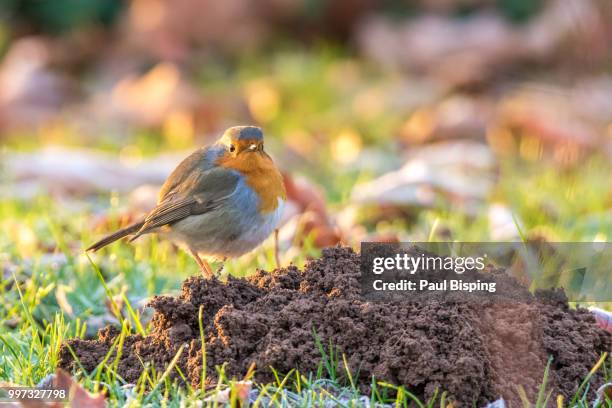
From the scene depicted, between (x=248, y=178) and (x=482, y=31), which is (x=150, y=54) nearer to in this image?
(x=482, y=31)

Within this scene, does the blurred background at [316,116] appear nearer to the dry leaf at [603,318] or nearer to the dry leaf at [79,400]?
the dry leaf at [603,318]

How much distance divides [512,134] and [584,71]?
4.22 feet

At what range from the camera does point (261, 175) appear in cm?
348

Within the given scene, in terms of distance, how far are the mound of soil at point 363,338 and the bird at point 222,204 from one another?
0.71 m

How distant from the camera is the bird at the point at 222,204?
342 cm

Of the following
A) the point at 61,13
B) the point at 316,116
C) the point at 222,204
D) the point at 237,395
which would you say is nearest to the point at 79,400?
the point at 237,395

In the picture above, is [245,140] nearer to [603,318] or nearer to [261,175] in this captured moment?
[261,175]

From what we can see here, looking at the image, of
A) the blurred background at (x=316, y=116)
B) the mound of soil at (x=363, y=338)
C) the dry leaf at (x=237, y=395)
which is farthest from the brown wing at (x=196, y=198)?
the dry leaf at (x=237, y=395)

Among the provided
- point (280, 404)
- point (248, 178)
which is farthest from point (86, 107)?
point (280, 404)

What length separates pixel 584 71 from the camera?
7.04m

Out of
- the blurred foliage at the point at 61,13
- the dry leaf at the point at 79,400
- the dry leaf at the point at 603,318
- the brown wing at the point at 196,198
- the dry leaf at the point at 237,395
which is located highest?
the blurred foliage at the point at 61,13

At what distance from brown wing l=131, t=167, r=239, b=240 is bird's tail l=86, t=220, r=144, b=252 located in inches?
1.6

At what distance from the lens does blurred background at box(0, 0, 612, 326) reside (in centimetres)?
416

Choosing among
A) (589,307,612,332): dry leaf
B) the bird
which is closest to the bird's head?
the bird
